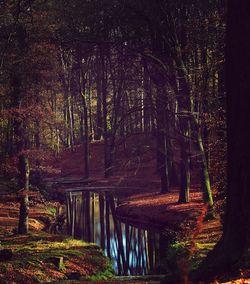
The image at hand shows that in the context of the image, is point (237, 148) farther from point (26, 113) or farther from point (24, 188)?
point (24, 188)

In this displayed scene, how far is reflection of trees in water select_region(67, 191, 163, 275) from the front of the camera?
766 inches

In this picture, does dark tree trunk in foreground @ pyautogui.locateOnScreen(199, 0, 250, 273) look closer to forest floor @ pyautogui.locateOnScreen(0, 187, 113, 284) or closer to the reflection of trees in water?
forest floor @ pyautogui.locateOnScreen(0, 187, 113, 284)

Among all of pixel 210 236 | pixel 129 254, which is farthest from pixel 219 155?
pixel 129 254

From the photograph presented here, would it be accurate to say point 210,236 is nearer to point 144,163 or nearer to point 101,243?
point 101,243

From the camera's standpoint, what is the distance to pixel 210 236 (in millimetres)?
19203

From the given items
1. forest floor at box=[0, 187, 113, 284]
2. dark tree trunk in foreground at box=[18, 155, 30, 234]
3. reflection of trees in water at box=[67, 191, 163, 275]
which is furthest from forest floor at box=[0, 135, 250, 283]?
reflection of trees in water at box=[67, 191, 163, 275]

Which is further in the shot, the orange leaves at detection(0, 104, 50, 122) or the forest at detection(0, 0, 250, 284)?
Result: the orange leaves at detection(0, 104, 50, 122)

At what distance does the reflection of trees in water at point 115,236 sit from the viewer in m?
19.5

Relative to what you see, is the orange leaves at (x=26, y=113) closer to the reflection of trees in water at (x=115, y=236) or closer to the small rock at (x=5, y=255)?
the small rock at (x=5, y=255)

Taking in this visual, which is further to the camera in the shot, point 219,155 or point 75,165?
point 75,165

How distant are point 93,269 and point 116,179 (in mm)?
27896

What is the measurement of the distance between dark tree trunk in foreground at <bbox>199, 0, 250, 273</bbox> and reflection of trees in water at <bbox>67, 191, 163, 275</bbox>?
10.1 meters

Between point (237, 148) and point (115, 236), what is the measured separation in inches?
689

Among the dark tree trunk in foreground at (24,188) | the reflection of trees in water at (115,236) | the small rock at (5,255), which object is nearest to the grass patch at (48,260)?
the small rock at (5,255)
